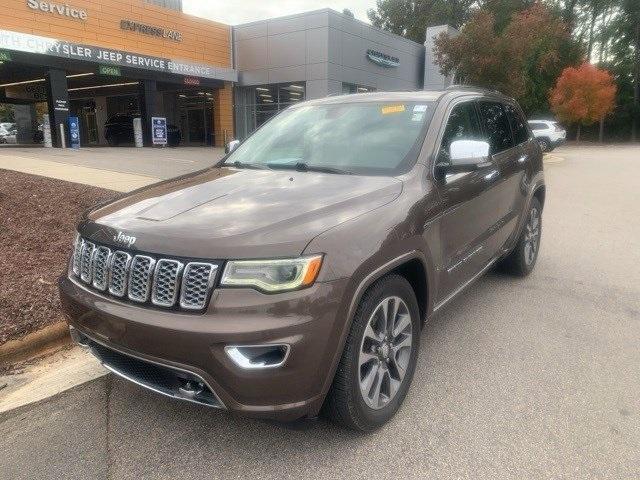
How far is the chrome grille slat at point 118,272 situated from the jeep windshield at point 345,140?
1.33 meters

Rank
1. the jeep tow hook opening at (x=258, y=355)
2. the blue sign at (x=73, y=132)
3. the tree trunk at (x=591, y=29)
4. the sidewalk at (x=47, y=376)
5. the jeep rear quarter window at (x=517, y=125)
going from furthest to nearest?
the tree trunk at (x=591, y=29) → the blue sign at (x=73, y=132) → the jeep rear quarter window at (x=517, y=125) → the sidewalk at (x=47, y=376) → the jeep tow hook opening at (x=258, y=355)

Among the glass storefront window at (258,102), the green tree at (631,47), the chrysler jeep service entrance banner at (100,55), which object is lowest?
the glass storefront window at (258,102)

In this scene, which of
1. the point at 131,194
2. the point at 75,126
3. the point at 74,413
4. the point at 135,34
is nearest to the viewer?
the point at 74,413

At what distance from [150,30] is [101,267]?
25731 mm

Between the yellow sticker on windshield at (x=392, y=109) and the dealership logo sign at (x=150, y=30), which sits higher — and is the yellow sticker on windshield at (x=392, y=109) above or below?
below

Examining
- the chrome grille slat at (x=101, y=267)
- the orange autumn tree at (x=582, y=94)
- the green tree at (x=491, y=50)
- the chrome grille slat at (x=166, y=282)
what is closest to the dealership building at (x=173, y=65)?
the green tree at (x=491, y=50)

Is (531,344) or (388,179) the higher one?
(388,179)

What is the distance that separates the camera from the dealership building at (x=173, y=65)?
2161cm

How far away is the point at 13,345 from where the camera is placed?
134 inches

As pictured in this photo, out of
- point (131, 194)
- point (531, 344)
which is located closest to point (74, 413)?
point (131, 194)

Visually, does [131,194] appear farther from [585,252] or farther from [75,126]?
[75,126]

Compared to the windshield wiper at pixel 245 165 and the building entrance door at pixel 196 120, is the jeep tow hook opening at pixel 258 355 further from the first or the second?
the building entrance door at pixel 196 120

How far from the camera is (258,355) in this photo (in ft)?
7.14

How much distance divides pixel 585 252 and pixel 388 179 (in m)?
4.60
